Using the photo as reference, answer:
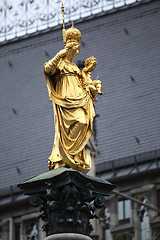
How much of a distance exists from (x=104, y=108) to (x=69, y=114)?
45769 mm

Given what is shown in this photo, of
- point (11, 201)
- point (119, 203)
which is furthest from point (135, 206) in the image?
point (11, 201)

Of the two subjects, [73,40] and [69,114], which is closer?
[69,114]

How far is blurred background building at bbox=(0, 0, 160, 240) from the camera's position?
210 ft

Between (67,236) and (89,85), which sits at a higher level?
(89,85)

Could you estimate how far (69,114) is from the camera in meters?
22.1

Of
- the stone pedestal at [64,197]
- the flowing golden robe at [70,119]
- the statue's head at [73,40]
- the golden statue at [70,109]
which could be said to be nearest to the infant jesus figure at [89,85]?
the golden statue at [70,109]

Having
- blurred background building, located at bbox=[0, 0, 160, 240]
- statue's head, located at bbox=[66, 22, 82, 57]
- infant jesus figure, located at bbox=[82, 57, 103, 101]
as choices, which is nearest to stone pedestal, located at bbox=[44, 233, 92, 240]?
infant jesus figure, located at bbox=[82, 57, 103, 101]

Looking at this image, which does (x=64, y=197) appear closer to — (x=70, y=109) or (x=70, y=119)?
(x=70, y=119)

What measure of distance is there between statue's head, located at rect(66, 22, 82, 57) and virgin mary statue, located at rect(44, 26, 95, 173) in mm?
162

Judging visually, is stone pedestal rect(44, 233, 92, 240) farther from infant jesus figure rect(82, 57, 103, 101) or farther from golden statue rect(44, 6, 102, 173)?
infant jesus figure rect(82, 57, 103, 101)

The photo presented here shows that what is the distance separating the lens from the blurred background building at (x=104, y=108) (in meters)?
63.9

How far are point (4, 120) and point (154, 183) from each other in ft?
40.8

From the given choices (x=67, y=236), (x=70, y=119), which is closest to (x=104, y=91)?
(x=70, y=119)

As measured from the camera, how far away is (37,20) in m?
71.6
